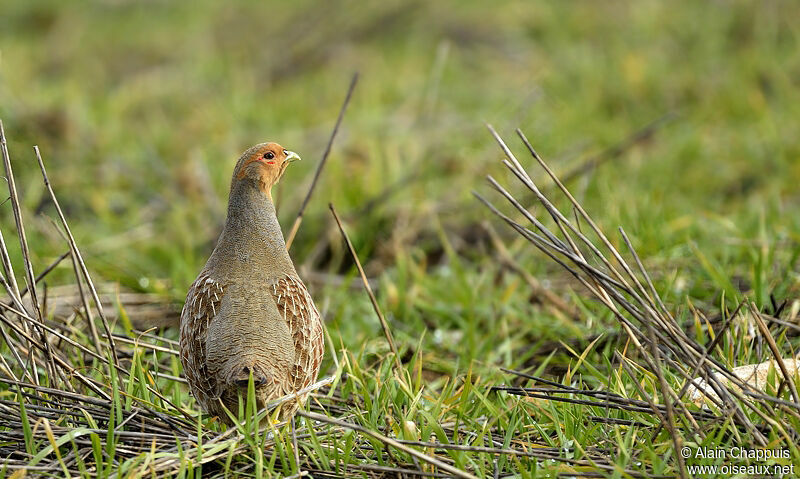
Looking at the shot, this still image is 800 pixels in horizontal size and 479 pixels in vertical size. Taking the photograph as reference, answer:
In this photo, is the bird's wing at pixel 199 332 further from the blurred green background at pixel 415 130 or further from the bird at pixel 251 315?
the blurred green background at pixel 415 130

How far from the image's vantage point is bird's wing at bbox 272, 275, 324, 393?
3.01 metres

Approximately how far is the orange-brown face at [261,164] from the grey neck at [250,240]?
26 millimetres

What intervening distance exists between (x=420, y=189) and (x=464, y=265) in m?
1.16

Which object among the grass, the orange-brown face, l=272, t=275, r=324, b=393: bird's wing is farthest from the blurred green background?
l=272, t=275, r=324, b=393: bird's wing

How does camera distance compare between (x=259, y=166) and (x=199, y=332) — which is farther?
(x=259, y=166)

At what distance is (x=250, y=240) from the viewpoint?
124 inches

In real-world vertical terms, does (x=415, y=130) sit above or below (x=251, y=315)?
above

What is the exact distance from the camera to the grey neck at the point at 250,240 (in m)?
3.11

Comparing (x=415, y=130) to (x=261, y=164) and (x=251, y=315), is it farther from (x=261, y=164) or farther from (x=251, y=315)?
(x=251, y=315)

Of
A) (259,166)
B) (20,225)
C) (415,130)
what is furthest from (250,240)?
(415,130)

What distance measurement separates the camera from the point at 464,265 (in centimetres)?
561

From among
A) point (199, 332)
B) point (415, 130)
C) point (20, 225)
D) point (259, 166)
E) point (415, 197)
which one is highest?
point (415, 130)

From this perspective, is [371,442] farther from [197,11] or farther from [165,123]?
[197,11]

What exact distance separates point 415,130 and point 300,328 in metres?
5.11
